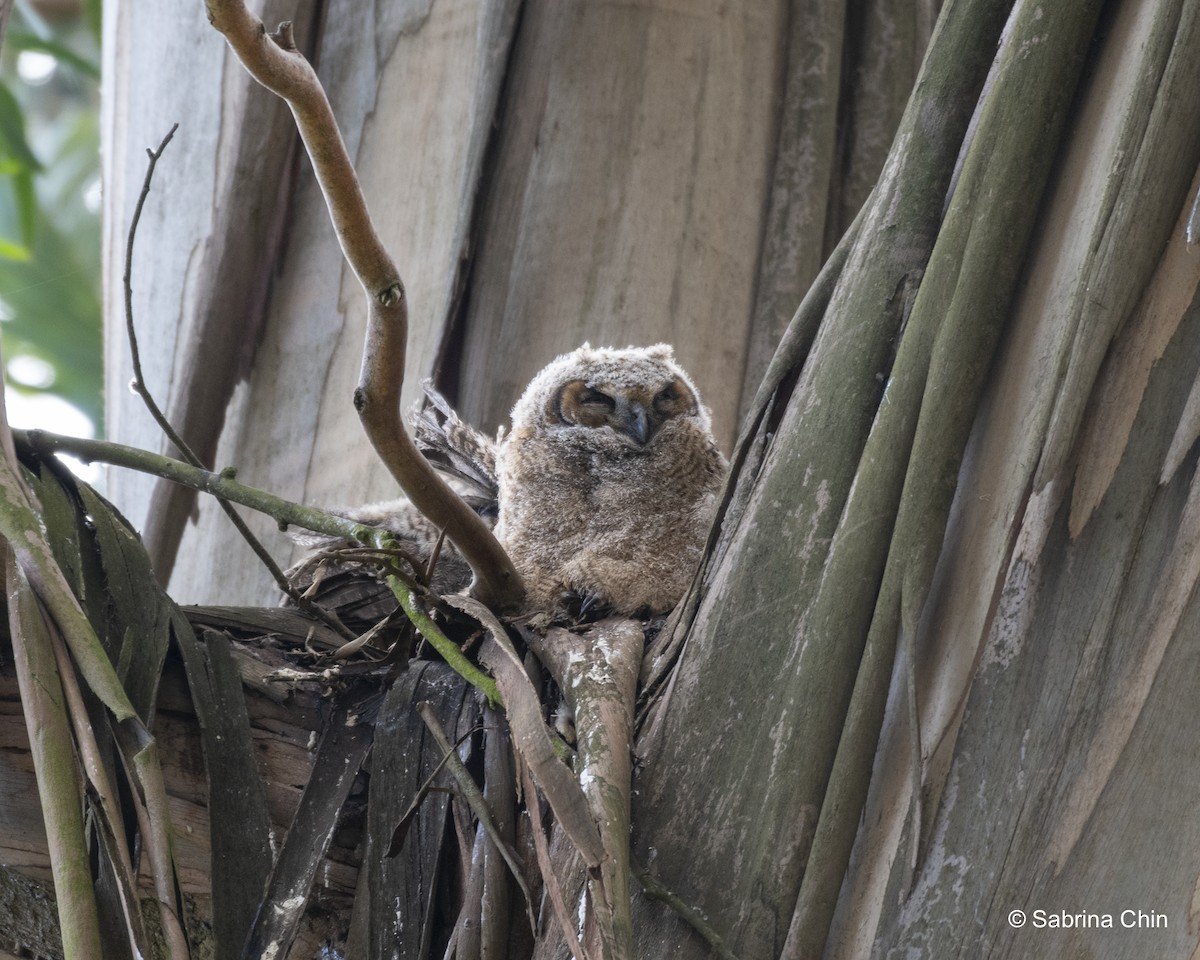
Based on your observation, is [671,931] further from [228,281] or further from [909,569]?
[228,281]

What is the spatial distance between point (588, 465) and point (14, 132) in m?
3.03

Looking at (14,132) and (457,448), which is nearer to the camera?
(457,448)

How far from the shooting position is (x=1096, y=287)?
139 cm

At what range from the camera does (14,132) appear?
4895mm

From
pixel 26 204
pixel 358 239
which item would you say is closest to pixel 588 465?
pixel 358 239

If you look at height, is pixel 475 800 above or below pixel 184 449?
below

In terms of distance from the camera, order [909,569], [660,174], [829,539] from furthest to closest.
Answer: [660,174]
[829,539]
[909,569]

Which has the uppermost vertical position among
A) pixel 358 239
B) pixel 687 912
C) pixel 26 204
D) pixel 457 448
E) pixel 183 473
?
pixel 26 204

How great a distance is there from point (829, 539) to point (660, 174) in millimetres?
1922

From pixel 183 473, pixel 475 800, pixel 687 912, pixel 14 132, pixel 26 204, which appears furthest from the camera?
pixel 26 204

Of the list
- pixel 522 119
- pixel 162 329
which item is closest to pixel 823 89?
pixel 522 119

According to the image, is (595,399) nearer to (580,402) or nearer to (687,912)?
(580,402)

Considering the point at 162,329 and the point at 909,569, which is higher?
the point at 162,329

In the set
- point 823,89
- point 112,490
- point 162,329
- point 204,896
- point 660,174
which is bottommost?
point 204,896
